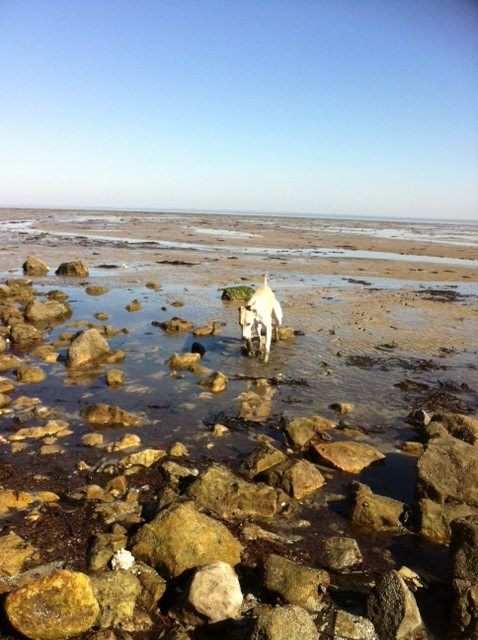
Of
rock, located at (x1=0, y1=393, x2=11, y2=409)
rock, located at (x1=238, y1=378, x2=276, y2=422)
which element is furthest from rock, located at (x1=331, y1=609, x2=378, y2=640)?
rock, located at (x1=0, y1=393, x2=11, y2=409)

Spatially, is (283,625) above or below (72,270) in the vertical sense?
below

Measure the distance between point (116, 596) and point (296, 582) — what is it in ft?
6.68

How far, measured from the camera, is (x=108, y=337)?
16.1 m

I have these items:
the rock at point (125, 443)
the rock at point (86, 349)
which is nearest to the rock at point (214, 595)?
the rock at point (125, 443)

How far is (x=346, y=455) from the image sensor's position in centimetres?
865

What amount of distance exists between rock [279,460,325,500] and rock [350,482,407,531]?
811mm

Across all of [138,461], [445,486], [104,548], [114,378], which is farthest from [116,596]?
[114,378]

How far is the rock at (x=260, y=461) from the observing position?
8.00 m

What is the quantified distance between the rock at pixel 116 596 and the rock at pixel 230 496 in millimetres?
1765

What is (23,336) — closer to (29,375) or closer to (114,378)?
(29,375)

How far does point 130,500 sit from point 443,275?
108 ft

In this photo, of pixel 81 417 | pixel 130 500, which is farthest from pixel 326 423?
pixel 81 417

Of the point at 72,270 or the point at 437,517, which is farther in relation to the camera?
the point at 72,270

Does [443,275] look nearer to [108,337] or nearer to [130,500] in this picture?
[108,337]
